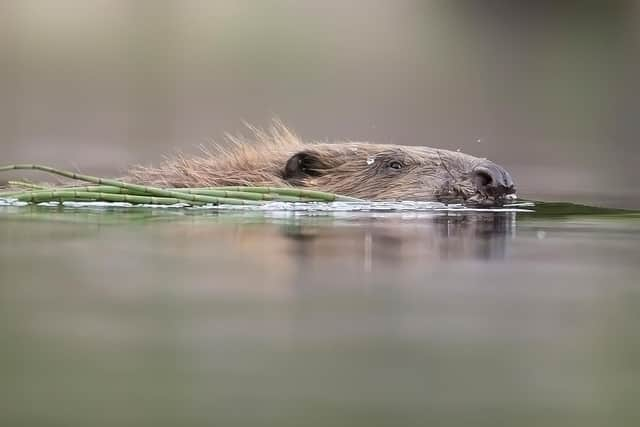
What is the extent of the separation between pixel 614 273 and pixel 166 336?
862 mm

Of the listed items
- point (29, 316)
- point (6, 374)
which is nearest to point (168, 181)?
point (29, 316)

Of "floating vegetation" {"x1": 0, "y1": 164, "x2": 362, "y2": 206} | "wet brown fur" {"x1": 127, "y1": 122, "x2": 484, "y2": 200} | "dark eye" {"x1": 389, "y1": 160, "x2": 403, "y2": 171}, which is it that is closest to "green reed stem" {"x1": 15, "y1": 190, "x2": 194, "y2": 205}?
"floating vegetation" {"x1": 0, "y1": 164, "x2": 362, "y2": 206}

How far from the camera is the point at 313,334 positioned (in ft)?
3.08

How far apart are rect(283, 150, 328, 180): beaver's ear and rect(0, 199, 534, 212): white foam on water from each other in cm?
55

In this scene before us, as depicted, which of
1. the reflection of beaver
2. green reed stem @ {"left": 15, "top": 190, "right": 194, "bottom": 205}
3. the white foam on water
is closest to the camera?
green reed stem @ {"left": 15, "top": 190, "right": 194, "bottom": 205}

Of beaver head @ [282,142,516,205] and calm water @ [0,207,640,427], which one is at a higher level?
beaver head @ [282,142,516,205]

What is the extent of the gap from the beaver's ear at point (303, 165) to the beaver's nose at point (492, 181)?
682 millimetres

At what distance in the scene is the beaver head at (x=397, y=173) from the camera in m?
3.66

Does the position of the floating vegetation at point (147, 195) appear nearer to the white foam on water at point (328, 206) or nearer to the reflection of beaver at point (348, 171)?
the white foam on water at point (328, 206)

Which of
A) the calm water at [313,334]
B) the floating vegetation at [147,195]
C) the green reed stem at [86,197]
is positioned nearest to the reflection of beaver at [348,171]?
the floating vegetation at [147,195]

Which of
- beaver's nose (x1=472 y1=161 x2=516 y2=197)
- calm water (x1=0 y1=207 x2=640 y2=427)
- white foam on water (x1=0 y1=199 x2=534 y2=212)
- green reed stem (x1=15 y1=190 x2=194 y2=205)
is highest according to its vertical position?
beaver's nose (x1=472 y1=161 x2=516 y2=197)

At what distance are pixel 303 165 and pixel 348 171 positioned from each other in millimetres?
195

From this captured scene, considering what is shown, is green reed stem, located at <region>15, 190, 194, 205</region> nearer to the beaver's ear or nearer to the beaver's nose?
the beaver's ear

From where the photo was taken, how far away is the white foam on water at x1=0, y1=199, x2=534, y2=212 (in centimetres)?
301
